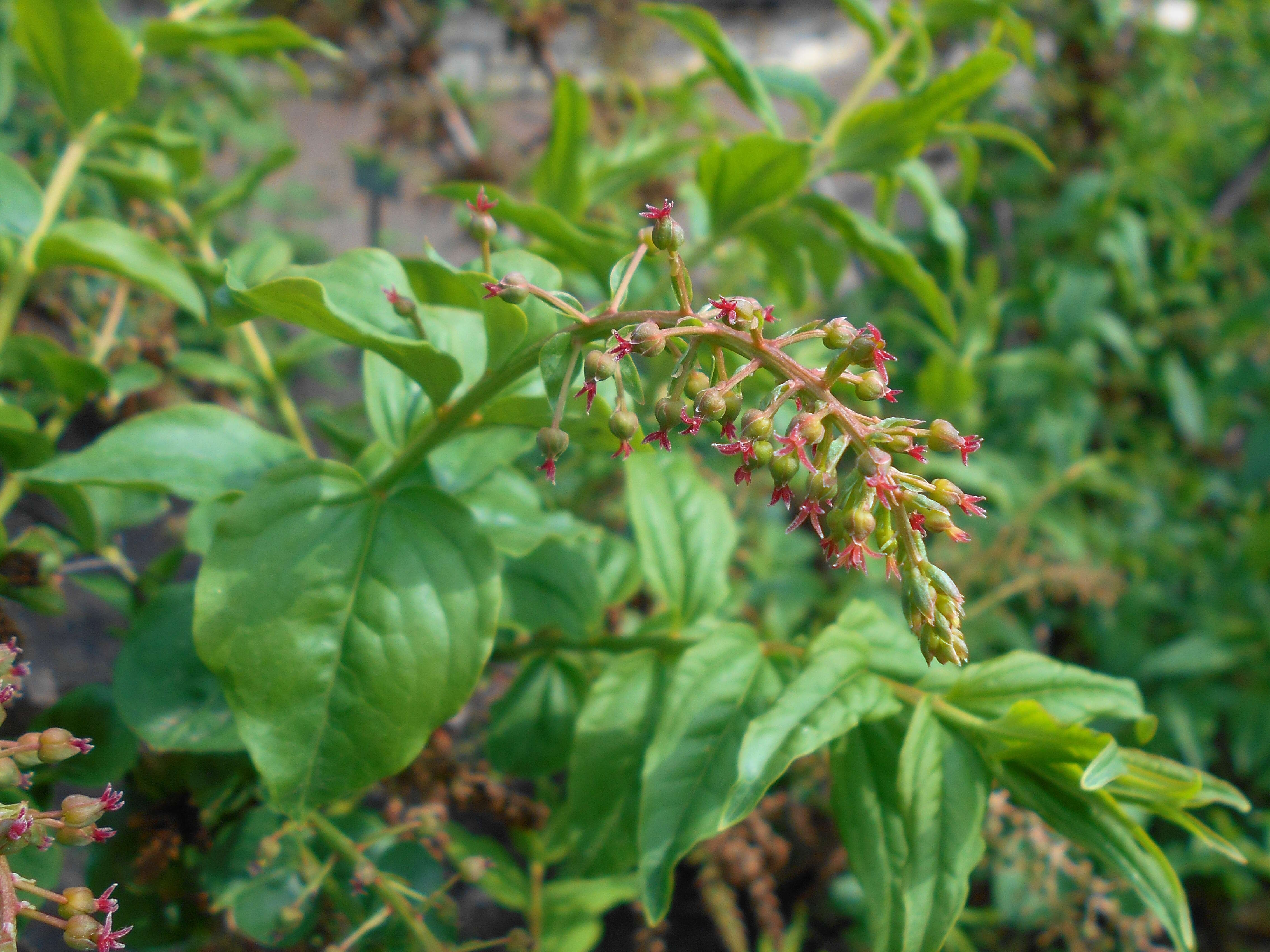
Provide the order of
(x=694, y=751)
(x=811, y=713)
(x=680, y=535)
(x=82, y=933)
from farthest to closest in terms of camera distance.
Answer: (x=680, y=535)
(x=694, y=751)
(x=811, y=713)
(x=82, y=933)

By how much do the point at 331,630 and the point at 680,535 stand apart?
567 mm

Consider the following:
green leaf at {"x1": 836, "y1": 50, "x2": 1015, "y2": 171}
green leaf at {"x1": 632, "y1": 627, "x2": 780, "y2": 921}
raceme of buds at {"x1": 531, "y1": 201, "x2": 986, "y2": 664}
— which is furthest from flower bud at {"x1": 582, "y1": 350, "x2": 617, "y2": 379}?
green leaf at {"x1": 836, "y1": 50, "x2": 1015, "y2": 171}

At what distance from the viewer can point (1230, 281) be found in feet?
9.11

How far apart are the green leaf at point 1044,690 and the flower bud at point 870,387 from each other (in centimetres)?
42

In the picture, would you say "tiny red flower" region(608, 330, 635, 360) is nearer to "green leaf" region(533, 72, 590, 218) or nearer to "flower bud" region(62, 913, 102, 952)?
"flower bud" region(62, 913, 102, 952)

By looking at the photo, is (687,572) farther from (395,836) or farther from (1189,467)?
(1189,467)

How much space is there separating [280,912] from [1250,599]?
7.29ft

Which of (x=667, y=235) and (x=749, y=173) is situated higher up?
(x=749, y=173)

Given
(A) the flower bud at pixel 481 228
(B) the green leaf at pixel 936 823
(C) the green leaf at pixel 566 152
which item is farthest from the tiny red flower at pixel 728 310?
(C) the green leaf at pixel 566 152

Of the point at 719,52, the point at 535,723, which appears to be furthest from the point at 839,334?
the point at 719,52

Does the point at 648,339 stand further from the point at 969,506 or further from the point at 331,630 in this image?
the point at 331,630

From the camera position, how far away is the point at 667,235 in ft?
2.31

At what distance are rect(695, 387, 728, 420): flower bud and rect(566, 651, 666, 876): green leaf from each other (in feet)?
1.84

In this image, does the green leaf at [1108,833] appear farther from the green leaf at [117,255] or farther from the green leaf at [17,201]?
the green leaf at [17,201]
